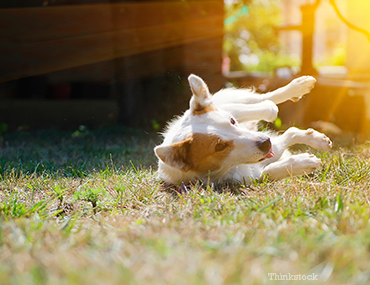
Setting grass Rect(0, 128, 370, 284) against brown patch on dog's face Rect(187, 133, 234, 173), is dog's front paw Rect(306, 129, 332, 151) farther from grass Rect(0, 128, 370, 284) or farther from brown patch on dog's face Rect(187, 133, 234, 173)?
brown patch on dog's face Rect(187, 133, 234, 173)

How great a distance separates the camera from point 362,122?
22.4 feet

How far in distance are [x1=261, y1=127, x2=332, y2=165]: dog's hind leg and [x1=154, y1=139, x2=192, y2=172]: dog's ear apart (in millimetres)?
881

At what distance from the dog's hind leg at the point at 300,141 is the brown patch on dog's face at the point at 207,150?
650mm

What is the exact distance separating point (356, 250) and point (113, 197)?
5.88 feet

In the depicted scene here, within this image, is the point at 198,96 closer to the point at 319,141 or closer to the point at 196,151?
the point at 196,151

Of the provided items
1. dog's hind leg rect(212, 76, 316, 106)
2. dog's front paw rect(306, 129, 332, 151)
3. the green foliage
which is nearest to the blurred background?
dog's hind leg rect(212, 76, 316, 106)

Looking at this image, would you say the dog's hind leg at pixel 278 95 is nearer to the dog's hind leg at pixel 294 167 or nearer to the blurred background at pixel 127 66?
the dog's hind leg at pixel 294 167

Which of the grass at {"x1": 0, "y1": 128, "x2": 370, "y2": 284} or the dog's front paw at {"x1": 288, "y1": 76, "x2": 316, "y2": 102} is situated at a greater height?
the dog's front paw at {"x1": 288, "y1": 76, "x2": 316, "y2": 102}

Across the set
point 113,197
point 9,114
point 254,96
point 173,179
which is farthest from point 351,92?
point 9,114

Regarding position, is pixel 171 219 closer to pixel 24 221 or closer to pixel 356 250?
pixel 24 221

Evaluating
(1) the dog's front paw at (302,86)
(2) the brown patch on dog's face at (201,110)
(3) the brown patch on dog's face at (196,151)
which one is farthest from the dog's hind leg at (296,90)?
(3) the brown patch on dog's face at (196,151)

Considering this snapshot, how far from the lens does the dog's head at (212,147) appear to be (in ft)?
9.45

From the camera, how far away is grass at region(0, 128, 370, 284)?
142cm

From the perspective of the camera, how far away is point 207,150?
115 inches
